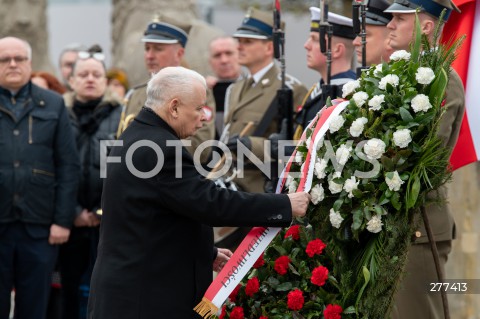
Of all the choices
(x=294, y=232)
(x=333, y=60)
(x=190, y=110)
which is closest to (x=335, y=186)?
(x=294, y=232)

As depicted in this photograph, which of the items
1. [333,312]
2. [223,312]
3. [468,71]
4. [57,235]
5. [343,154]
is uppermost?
[468,71]

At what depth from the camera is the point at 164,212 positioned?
5004 mm

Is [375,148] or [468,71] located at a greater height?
[468,71]

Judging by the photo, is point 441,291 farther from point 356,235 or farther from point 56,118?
point 56,118

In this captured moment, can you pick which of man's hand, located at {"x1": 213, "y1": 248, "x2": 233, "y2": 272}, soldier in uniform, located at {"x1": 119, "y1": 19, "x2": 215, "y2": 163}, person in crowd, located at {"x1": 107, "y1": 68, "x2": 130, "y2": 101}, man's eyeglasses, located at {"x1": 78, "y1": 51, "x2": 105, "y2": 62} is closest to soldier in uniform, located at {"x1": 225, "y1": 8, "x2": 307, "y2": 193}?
soldier in uniform, located at {"x1": 119, "y1": 19, "x2": 215, "y2": 163}

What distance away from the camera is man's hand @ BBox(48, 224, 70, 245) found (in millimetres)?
7852

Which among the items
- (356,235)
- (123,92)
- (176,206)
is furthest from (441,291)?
(123,92)

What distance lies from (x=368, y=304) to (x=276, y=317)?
18.8 inches

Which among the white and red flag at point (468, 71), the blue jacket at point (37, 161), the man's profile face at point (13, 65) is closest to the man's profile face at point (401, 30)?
the white and red flag at point (468, 71)

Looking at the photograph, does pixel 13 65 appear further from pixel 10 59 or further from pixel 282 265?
pixel 282 265

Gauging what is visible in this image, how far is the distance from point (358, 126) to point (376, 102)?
5.7 inches

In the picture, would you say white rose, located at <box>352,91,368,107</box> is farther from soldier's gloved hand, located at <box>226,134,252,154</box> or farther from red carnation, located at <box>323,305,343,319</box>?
soldier's gloved hand, located at <box>226,134,252,154</box>

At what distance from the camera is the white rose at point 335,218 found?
16.4 ft

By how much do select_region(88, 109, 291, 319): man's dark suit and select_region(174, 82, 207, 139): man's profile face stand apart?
0.09 meters
